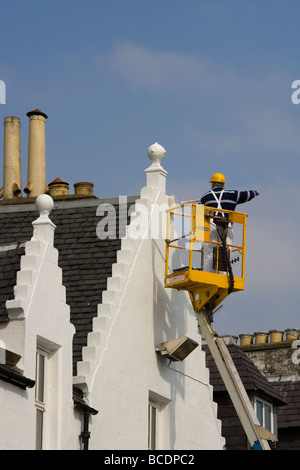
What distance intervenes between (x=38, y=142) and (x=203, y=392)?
8251 millimetres

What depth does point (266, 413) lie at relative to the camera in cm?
3972

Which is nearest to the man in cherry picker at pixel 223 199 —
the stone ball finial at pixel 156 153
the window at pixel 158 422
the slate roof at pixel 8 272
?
the stone ball finial at pixel 156 153

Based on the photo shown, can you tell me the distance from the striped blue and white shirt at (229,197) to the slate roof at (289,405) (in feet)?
50.0

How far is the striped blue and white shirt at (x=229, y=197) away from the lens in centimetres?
2891

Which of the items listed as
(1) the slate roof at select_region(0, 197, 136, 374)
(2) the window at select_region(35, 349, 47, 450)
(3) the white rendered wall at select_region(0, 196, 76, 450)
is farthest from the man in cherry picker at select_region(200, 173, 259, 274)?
(2) the window at select_region(35, 349, 47, 450)

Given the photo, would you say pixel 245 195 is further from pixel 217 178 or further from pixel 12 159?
pixel 12 159

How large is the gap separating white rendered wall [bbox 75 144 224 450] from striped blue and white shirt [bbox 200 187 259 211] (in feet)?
3.98

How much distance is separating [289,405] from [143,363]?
54.2 feet

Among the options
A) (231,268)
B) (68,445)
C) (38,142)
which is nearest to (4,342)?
(68,445)

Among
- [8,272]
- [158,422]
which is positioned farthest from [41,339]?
[158,422]

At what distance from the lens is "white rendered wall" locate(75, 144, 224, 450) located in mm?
26031

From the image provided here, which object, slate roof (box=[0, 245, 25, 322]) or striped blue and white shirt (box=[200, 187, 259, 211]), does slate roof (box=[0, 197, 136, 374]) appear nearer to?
slate roof (box=[0, 245, 25, 322])

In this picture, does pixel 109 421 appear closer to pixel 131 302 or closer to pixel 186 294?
pixel 131 302

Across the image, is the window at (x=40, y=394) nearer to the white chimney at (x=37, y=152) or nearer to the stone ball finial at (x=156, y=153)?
the stone ball finial at (x=156, y=153)
